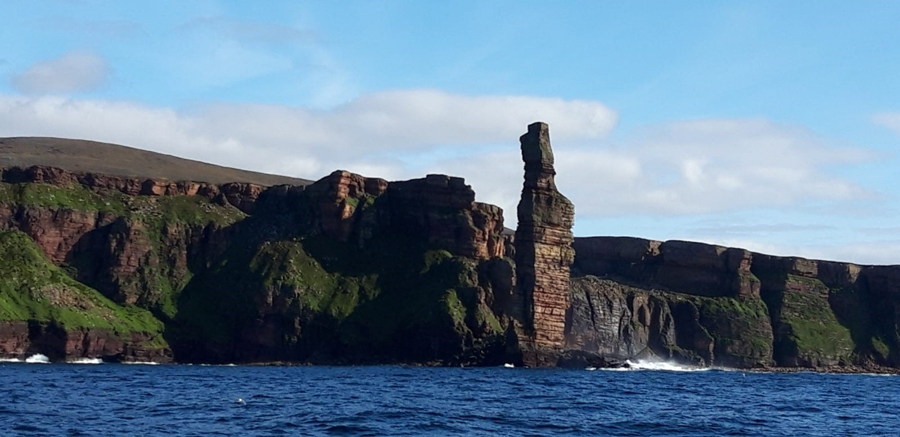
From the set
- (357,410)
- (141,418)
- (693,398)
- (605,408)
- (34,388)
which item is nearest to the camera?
(141,418)

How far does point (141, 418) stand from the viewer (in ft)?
269

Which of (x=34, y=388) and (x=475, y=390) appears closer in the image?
(x=34, y=388)

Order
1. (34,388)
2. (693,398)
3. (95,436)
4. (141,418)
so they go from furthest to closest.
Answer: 1. (693,398)
2. (34,388)
3. (141,418)
4. (95,436)

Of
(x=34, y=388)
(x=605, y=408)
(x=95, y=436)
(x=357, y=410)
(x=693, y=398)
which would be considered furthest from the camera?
(x=693, y=398)

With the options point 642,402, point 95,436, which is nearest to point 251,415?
point 95,436

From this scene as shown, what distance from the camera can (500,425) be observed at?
3339 inches

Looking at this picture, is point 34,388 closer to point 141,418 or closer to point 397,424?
point 141,418

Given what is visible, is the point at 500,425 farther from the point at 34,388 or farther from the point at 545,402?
the point at 34,388

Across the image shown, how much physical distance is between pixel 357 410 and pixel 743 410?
35807 mm

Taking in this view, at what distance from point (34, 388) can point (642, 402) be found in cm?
5500

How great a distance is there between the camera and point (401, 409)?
9531 centimetres

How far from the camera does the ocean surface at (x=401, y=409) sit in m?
79.8

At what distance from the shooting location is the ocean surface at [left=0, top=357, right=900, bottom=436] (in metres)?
79.8

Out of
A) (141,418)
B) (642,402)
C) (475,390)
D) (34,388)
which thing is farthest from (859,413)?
(34,388)
